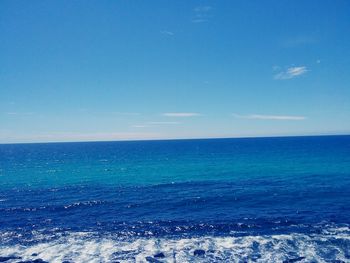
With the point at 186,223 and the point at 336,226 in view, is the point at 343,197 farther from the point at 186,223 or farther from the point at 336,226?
the point at 186,223

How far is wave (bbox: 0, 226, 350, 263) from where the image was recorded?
2525 cm

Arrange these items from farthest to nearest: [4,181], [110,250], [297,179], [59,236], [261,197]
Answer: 1. [4,181]
2. [297,179]
3. [261,197]
4. [59,236]
5. [110,250]

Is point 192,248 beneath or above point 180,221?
beneath

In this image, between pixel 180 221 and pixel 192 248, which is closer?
pixel 192 248

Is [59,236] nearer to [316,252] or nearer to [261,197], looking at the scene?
[316,252]

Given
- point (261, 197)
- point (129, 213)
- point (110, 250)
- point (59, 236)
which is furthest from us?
point (261, 197)

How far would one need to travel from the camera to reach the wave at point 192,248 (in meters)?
25.2

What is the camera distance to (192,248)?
89.5 feet

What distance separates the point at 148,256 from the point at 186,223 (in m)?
9.14

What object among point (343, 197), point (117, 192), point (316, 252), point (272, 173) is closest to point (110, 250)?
point (316, 252)

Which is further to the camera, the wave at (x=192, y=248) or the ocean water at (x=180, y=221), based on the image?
the ocean water at (x=180, y=221)

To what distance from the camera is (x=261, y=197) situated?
45.0 m

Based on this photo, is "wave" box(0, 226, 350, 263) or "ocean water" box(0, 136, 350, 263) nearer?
"wave" box(0, 226, 350, 263)

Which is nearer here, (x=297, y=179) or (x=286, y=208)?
(x=286, y=208)
